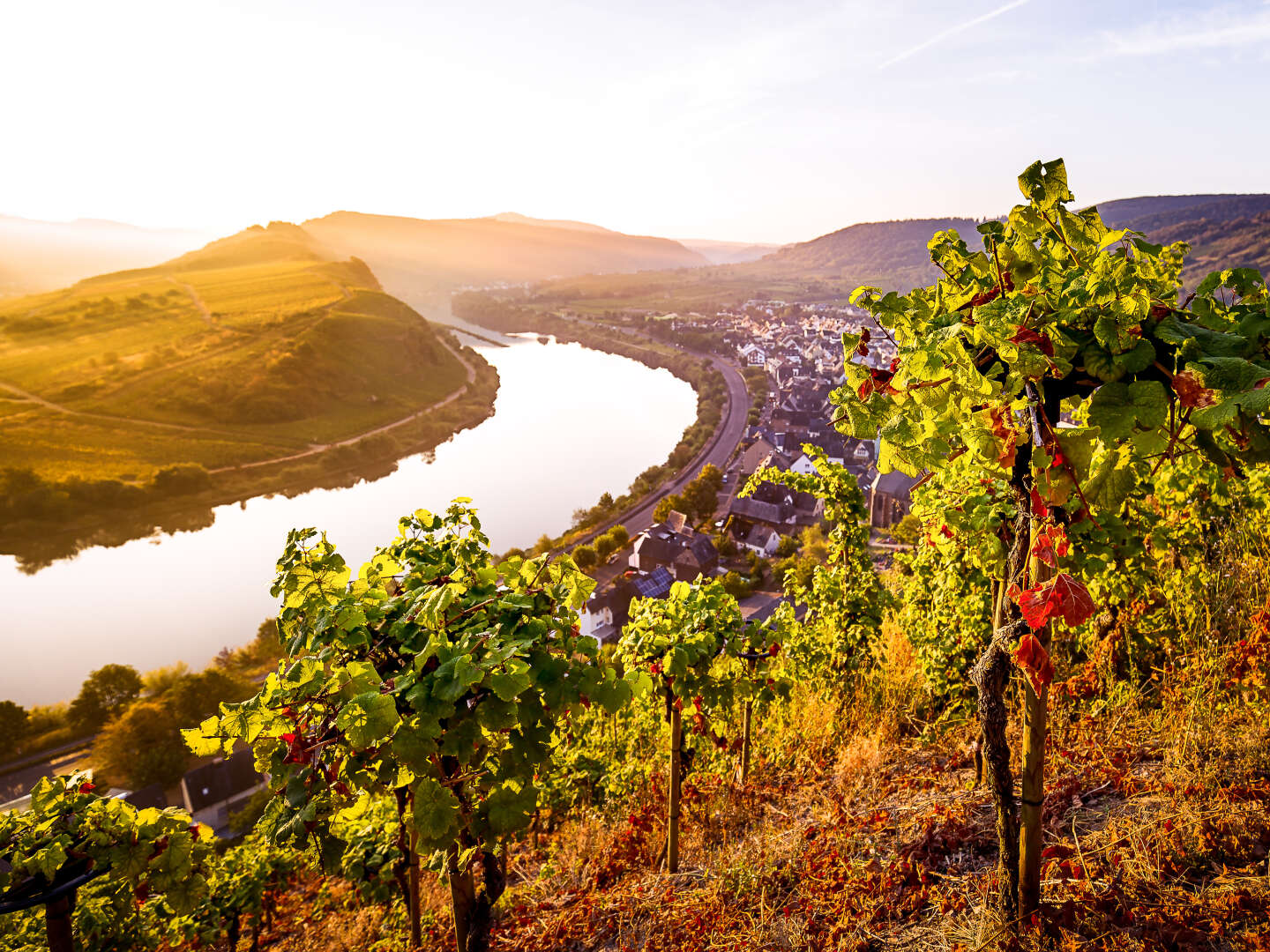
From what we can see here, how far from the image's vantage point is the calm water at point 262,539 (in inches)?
899

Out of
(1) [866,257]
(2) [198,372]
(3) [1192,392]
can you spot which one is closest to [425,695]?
(3) [1192,392]

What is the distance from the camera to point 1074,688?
365 centimetres

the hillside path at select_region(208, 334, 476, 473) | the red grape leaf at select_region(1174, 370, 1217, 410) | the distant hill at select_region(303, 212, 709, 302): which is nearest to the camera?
the red grape leaf at select_region(1174, 370, 1217, 410)

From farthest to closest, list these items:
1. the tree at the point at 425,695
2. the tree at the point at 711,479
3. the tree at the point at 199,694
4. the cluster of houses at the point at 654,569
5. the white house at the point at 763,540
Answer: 1. the tree at the point at 711,479
2. the white house at the point at 763,540
3. the cluster of houses at the point at 654,569
4. the tree at the point at 199,694
5. the tree at the point at 425,695

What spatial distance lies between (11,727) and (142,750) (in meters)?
5.24

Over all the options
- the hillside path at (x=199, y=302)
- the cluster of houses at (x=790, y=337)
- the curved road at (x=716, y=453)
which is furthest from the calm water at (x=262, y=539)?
the hillside path at (x=199, y=302)

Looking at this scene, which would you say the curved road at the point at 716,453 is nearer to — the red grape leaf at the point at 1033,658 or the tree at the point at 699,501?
the tree at the point at 699,501

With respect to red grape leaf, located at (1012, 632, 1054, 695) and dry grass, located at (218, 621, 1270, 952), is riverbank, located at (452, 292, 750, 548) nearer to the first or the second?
dry grass, located at (218, 621, 1270, 952)

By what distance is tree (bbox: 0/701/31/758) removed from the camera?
16.3m

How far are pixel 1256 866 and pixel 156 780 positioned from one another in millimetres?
20417

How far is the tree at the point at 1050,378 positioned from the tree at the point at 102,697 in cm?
2335

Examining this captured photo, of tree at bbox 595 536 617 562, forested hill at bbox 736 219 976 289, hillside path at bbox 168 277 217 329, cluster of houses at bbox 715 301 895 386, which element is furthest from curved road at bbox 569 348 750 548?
hillside path at bbox 168 277 217 329

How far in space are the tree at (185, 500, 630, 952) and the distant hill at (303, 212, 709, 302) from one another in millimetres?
133222

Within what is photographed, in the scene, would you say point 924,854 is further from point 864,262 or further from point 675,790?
point 864,262
